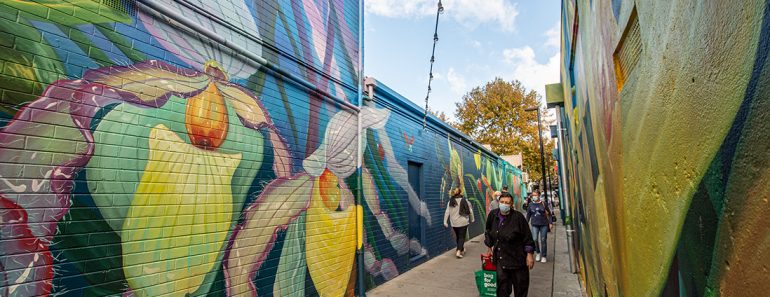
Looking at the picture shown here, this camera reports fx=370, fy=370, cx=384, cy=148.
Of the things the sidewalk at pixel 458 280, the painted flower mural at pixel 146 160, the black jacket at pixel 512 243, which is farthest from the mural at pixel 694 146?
the sidewalk at pixel 458 280

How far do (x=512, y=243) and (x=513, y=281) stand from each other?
53 cm

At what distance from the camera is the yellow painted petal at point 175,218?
10.2 feet

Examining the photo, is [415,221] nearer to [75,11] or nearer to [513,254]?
[513,254]

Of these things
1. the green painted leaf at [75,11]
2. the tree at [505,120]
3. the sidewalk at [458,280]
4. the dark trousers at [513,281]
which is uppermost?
the tree at [505,120]

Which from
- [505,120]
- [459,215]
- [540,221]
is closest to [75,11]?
[459,215]

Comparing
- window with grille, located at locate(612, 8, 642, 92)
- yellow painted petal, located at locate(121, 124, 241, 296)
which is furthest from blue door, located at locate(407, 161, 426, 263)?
window with grille, located at locate(612, 8, 642, 92)

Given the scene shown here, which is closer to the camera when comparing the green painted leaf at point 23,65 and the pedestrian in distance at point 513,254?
the green painted leaf at point 23,65

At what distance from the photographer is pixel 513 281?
488cm

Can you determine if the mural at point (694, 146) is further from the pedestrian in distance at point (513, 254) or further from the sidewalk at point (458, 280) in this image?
the sidewalk at point (458, 280)

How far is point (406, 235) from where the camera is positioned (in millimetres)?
7902

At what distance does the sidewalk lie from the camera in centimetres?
600

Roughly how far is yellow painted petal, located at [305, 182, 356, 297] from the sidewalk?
2.54 feet

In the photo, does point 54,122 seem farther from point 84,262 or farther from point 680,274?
point 680,274

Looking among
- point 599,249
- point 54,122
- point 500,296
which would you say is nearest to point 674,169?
point 599,249
